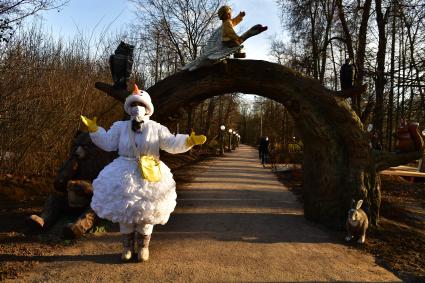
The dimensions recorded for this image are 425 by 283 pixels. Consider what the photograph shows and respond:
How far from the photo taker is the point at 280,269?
514cm

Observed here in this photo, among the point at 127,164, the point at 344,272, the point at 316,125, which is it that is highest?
the point at 316,125

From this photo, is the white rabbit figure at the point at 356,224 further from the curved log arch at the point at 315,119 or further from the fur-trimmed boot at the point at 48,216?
Result: the fur-trimmed boot at the point at 48,216

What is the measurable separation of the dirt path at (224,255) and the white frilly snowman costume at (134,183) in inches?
20.5

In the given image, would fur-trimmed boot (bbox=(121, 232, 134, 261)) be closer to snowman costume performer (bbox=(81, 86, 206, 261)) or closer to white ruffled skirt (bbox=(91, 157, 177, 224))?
snowman costume performer (bbox=(81, 86, 206, 261))

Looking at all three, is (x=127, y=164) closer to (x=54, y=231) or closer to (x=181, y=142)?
(x=181, y=142)

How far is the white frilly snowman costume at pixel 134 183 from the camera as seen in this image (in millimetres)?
4949

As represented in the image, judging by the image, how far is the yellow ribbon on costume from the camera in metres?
5.03

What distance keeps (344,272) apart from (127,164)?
3137 millimetres

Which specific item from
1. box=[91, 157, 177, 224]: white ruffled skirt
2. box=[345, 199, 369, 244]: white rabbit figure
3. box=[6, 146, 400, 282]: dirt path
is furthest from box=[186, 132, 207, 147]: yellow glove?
box=[345, 199, 369, 244]: white rabbit figure

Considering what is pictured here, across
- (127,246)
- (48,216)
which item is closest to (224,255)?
(127,246)

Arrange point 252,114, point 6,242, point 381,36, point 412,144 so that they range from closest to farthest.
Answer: point 6,242 < point 412,144 < point 381,36 < point 252,114

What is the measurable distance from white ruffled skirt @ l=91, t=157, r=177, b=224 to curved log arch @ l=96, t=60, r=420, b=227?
2616 mm

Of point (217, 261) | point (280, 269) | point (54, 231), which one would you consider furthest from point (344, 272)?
point (54, 231)

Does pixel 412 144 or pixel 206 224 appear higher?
pixel 412 144
